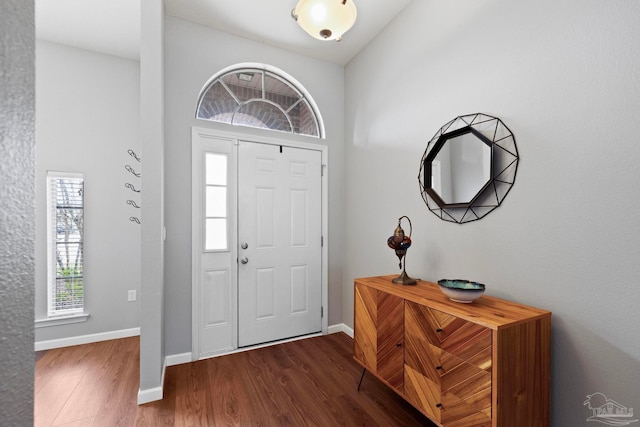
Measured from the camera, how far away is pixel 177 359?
2.47m

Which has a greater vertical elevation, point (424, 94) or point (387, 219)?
point (424, 94)

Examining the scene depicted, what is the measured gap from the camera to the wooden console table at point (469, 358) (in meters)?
1.27

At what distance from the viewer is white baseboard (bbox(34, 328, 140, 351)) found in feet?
9.04

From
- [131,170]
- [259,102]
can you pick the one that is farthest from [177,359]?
[259,102]

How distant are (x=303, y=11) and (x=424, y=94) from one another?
3.75 feet

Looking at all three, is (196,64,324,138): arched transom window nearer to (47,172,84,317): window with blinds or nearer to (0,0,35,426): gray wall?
(47,172,84,317): window with blinds

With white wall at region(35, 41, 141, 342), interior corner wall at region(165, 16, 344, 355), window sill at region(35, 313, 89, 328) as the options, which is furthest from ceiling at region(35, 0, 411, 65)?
window sill at region(35, 313, 89, 328)

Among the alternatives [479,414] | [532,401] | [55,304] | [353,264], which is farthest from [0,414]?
[55,304]

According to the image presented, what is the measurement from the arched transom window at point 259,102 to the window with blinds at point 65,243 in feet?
5.18

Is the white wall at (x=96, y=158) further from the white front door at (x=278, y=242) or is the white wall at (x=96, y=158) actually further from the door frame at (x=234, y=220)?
the white front door at (x=278, y=242)

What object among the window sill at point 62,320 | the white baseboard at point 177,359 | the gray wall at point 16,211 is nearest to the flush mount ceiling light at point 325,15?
the gray wall at point 16,211

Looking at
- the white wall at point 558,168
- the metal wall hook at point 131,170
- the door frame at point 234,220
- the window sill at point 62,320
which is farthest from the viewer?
the metal wall hook at point 131,170

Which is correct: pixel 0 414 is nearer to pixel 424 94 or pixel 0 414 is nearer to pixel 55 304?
pixel 424 94

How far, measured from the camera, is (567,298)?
140cm
